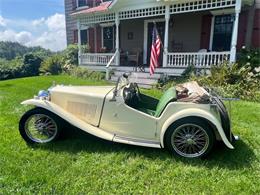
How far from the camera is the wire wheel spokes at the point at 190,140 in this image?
11.1 feet

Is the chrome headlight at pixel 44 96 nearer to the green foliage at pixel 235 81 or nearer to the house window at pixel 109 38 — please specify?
the green foliage at pixel 235 81

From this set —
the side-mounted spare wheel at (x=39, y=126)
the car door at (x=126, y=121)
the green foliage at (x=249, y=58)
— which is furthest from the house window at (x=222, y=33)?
the side-mounted spare wheel at (x=39, y=126)

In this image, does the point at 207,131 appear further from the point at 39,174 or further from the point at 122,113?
the point at 39,174

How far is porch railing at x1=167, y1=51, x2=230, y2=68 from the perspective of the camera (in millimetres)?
9484

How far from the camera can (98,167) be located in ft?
→ 10.7

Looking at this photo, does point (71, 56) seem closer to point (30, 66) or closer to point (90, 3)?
point (90, 3)

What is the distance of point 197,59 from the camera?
996 cm

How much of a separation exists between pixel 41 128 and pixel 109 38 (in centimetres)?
1237

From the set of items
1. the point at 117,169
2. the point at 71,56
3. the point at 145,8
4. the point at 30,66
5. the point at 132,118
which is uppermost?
the point at 145,8

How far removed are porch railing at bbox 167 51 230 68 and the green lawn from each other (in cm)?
591

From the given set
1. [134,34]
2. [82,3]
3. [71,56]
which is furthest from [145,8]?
[82,3]

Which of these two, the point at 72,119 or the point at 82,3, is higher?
the point at 82,3

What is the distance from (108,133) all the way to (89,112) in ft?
1.53

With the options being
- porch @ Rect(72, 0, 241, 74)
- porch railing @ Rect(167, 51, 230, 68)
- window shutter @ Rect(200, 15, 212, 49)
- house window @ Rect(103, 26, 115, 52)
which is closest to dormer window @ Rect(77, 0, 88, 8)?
porch @ Rect(72, 0, 241, 74)
